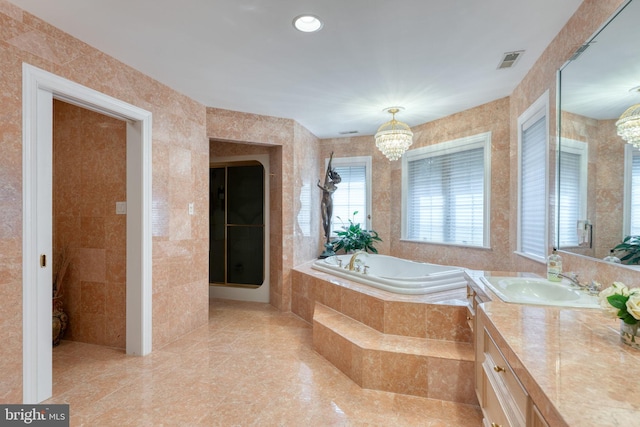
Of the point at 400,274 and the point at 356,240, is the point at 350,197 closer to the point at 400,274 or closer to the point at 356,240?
the point at 356,240

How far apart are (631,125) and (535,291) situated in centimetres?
92

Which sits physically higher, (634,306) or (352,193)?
(352,193)

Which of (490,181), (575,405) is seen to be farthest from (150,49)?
(490,181)

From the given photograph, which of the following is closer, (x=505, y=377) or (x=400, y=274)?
(x=505, y=377)

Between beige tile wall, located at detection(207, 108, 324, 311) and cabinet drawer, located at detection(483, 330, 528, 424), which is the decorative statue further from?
cabinet drawer, located at detection(483, 330, 528, 424)

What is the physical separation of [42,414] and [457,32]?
3485 mm

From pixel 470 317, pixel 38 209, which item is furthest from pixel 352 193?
pixel 38 209

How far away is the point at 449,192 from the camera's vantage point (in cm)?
387

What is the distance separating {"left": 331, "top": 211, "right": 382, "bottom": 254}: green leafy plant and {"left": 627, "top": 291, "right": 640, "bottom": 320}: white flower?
3.39 metres

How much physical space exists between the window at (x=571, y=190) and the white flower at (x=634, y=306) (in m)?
0.93

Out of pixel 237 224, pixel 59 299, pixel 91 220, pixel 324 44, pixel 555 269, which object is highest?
pixel 324 44

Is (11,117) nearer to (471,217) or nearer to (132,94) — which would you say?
(132,94)

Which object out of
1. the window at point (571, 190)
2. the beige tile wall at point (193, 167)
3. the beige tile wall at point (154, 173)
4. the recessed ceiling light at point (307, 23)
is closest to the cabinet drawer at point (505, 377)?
the beige tile wall at point (193, 167)

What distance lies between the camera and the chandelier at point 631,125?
4.34ft
